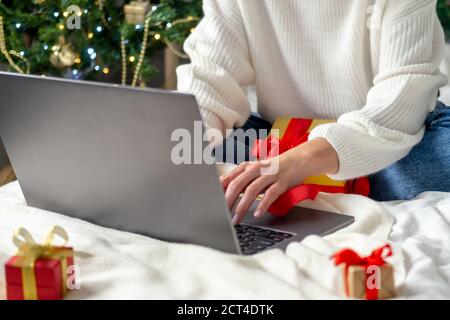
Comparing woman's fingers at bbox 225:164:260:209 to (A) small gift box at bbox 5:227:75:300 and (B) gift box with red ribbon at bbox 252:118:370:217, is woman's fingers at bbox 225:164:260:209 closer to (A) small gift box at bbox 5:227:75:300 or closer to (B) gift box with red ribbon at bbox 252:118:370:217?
(B) gift box with red ribbon at bbox 252:118:370:217

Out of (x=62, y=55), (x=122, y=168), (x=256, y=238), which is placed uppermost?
(x=122, y=168)

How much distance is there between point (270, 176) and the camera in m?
1.09

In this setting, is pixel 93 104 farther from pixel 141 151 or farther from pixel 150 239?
pixel 150 239

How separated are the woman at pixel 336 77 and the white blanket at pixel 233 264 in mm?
214

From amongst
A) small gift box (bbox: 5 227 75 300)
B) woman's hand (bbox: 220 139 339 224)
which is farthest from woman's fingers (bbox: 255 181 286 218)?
small gift box (bbox: 5 227 75 300)

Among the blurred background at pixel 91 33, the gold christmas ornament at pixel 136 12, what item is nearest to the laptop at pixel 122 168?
the blurred background at pixel 91 33

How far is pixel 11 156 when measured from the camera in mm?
1099

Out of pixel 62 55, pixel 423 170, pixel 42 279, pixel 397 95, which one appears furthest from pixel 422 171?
pixel 62 55

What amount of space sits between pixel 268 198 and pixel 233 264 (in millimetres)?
237

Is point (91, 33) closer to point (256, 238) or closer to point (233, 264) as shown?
point (256, 238)

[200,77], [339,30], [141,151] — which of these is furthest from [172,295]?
[339,30]

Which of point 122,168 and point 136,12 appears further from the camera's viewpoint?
point 136,12

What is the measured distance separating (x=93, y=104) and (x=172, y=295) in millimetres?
258
